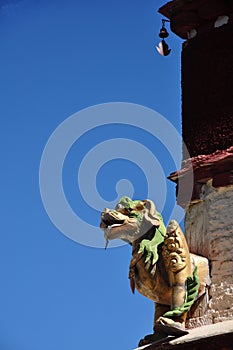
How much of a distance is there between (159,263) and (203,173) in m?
0.94

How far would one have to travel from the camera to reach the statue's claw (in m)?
11.0

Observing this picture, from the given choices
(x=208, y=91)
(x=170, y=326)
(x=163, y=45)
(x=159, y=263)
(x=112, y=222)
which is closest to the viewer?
(x=170, y=326)

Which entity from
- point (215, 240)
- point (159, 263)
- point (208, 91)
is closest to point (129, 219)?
point (159, 263)

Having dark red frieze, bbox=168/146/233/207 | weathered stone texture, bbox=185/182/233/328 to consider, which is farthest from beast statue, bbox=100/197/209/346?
dark red frieze, bbox=168/146/233/207

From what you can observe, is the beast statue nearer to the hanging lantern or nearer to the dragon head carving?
the dragon head carving

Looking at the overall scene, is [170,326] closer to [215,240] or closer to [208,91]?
[215,240]

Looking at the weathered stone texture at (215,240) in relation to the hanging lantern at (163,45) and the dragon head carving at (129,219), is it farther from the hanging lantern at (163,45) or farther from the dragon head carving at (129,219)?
the hanging lantern at (163,45)

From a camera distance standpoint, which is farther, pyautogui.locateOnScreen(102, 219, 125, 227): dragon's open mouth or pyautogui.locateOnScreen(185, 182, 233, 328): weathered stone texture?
pyautogui.locateOnScreen(102, 219, 125, 227): dragon's open mouth

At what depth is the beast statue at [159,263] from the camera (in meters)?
11.2

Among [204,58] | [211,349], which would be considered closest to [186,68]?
[204,58]

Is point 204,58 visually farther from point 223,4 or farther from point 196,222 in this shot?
point 196,222

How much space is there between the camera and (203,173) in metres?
11.8

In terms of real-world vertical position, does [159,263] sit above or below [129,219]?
below

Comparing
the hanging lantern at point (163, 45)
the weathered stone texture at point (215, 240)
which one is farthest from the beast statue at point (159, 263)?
the hanging lantern at point (163, 45)
